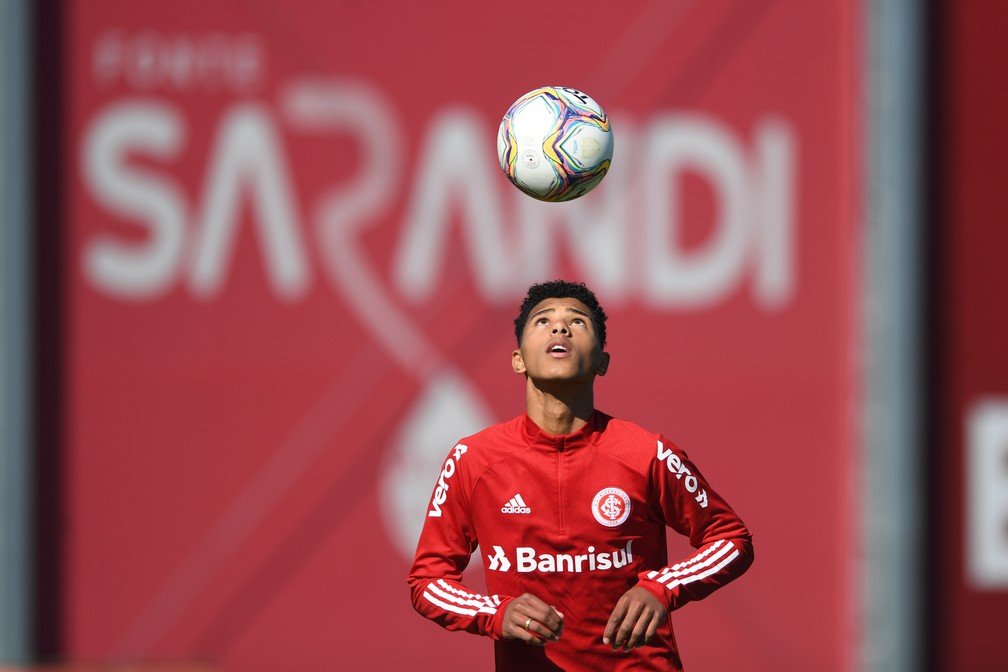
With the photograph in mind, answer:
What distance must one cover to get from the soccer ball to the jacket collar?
0.71m

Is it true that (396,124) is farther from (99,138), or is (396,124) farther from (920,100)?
(920,100)

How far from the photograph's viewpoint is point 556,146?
4.33 meters

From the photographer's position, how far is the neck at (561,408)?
402 centimetres

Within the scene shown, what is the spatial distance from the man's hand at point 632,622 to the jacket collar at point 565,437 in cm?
45

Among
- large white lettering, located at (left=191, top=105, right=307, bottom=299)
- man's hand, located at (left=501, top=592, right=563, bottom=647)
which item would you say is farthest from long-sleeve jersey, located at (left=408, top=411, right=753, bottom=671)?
large white lettering, located at (left=191, top=105, right=307, bottom=299)

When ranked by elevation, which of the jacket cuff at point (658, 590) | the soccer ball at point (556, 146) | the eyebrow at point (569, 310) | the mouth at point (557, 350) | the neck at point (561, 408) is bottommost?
the jacket cuff at point (658, 590)

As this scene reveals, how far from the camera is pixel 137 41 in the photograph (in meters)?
8.73

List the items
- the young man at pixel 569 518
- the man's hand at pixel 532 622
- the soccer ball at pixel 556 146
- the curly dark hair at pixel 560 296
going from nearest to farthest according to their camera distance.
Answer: the man's hand at pixel 532 622, the young man at pixel 569 518, the curly dark hair at pixel 560 296, the soccer ball at pixel 556 146

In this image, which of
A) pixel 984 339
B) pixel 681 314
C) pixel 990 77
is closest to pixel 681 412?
pixel 681 314

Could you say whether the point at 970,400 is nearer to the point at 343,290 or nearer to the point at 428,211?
the point at 428,211

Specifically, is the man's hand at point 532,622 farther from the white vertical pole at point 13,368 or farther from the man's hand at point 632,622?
the white vertical pole at point 13,368

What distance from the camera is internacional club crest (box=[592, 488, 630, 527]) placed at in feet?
12.9

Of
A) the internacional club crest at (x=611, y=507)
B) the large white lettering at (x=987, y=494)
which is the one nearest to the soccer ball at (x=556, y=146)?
the internacional club crest at (x=611, y=507)

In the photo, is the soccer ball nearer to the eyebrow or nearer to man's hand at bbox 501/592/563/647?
the eyebrow
